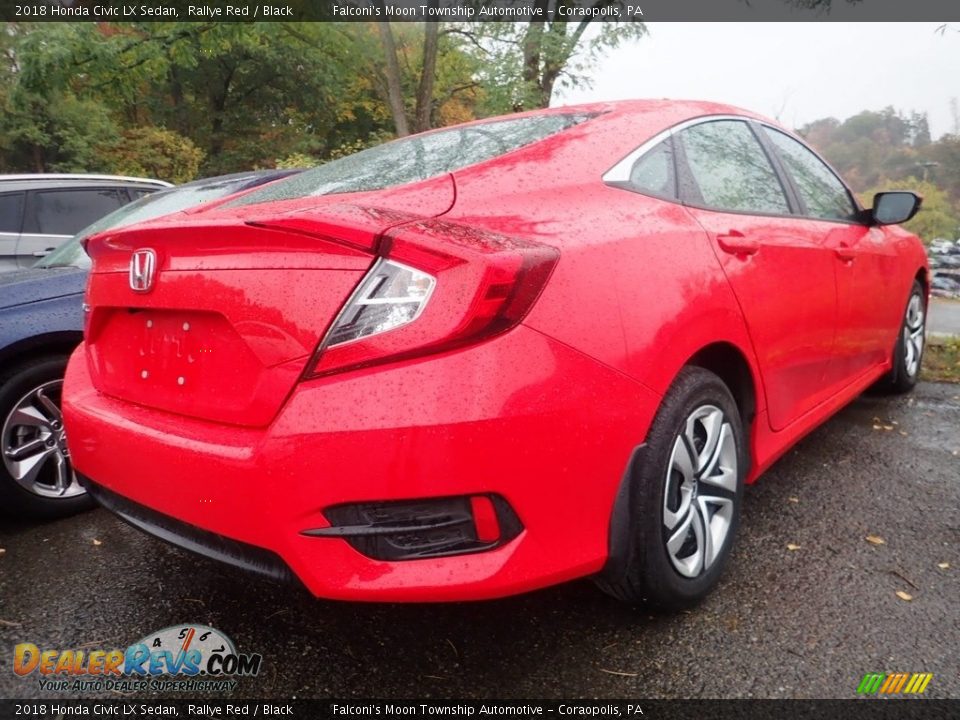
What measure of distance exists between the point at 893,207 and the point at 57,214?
5157 millimetres

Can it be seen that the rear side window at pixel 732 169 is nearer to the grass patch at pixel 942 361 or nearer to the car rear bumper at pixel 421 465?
the car rear bumper at pixel 421 465

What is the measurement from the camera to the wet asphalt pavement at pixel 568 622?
1641mm

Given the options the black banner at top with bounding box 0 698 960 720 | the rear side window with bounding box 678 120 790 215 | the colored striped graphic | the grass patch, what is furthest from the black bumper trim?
the grass patch

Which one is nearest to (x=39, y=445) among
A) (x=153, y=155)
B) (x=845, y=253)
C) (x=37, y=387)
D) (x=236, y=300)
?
(x=37, y=387)

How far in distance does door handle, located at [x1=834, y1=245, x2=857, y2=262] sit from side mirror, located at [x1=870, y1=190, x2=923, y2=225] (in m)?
0.46

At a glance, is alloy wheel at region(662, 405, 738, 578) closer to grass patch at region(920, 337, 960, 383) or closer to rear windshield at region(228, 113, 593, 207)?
rear windshield at region(228, 113, 593, 207)

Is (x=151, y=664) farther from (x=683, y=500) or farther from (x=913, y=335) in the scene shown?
(x=913, y=335)

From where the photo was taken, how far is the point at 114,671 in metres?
1.72

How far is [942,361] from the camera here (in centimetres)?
517

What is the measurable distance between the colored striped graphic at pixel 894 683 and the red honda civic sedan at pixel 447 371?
0.44 metres

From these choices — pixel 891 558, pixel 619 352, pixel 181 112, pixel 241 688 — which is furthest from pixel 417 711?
pixel 181 112

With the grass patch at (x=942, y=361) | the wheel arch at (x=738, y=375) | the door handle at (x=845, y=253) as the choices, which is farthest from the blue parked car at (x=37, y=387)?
the grass patch at (x=942, y=361)

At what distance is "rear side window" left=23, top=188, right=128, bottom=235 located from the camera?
181 inches

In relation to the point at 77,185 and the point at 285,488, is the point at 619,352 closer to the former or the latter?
the point at 285,488
